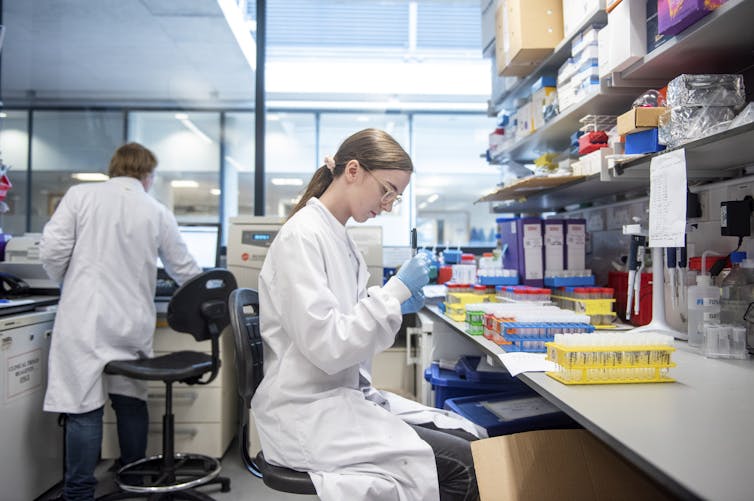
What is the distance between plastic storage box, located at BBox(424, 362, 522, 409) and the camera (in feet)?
5.70

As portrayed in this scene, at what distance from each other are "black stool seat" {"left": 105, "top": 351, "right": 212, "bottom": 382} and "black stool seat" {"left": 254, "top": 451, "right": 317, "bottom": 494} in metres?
0.90

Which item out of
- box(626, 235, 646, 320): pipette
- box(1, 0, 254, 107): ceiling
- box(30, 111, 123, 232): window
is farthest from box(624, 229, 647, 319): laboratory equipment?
box(30, 111, 123, 232): window

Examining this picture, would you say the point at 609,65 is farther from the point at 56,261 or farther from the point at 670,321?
the point at 56,261

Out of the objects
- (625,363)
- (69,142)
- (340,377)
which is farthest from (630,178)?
(69,142)

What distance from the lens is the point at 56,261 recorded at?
1888 millimetres

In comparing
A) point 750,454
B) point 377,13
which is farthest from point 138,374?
point 377,13

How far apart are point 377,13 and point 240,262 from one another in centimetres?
281

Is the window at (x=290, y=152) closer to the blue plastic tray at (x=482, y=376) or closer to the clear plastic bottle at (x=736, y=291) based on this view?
the blue plastic tray at (x=482, y=376)

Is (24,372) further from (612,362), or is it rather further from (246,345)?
(612,362)

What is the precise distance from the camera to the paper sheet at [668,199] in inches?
44.3

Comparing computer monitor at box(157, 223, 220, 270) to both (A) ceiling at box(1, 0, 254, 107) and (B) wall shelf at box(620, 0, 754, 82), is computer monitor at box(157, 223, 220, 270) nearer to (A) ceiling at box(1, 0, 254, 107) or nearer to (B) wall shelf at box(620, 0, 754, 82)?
(A) ceiling at box(1, 0, 254, 107)

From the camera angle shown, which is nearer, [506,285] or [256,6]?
[506,285]

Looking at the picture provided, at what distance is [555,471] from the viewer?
1.08m

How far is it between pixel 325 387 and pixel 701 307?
3.22ft
